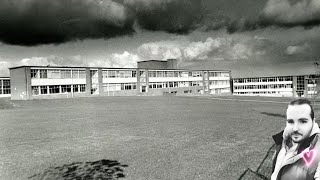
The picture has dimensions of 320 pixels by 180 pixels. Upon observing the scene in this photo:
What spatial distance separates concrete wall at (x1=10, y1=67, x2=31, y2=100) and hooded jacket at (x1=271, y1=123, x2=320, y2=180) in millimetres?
50745

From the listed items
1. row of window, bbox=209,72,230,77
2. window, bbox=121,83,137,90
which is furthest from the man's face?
row of window, bbox=209,72,230,77

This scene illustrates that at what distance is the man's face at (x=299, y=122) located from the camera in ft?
8.52

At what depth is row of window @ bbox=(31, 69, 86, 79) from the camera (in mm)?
49188

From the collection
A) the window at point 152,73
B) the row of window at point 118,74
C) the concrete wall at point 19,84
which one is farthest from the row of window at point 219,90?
the concrete wall at point 19,84

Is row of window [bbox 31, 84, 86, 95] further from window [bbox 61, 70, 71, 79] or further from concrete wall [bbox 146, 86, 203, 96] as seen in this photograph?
concrete wall [bbox 146, 86, 203, 96]

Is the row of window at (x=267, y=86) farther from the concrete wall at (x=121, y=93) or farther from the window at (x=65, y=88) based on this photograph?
the window at (x=65, y=88)

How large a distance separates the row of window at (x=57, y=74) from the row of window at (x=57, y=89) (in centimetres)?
176

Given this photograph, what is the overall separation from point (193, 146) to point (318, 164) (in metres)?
9.84

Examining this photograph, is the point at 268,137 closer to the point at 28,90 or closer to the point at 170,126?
the point at 170,126

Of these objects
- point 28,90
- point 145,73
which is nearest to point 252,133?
point 28,90

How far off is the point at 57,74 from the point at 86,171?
151ft

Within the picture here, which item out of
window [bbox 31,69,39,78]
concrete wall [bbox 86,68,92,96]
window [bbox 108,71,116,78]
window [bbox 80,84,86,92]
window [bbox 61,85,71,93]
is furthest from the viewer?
window [bbox 108,71,116,78]

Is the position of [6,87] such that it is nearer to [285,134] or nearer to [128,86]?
[128,86]

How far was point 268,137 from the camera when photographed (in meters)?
13.9
